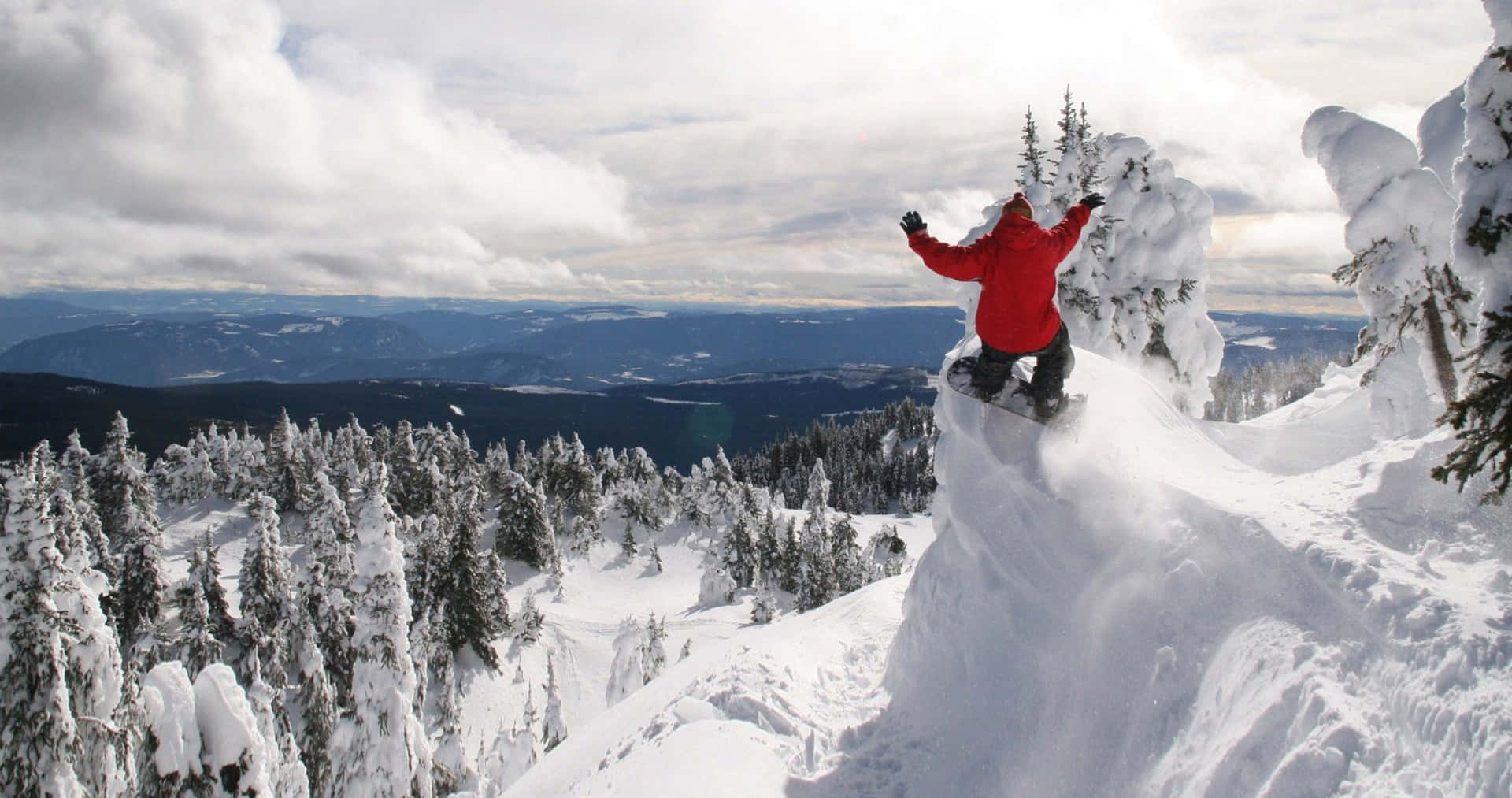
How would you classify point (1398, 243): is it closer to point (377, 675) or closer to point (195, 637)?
point (377, 675)

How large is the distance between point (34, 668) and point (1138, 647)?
1697cm

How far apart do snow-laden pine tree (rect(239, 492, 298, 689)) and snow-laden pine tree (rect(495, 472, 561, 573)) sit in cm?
2486

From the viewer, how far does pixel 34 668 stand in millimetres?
12148

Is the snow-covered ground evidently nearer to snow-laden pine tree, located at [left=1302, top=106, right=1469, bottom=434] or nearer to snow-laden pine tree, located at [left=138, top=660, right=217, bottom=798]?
snow-laden pine tree, located at [left=1302, top=106, right=1469, bottom=434]

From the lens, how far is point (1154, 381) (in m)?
19.5

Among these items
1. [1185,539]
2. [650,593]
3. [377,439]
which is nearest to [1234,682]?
[1185,539]

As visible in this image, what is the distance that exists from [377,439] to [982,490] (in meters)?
83.7

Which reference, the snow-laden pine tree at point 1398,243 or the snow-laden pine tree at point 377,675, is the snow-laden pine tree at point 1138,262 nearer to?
the snow-laden pine tree at point 1398,243

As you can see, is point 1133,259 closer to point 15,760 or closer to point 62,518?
point 15,760

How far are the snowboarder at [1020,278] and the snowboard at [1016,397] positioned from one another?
0.24 ft

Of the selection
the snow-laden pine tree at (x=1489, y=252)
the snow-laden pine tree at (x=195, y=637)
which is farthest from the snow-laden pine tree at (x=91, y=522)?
the snow-laden pine tree at (x=1489, y=252)

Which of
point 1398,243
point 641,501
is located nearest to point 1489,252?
point 1398,243

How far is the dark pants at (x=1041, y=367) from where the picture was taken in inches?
317

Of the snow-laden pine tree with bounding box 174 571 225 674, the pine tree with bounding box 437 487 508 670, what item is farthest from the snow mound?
the pine tree with bounding box 437 487 508 670
